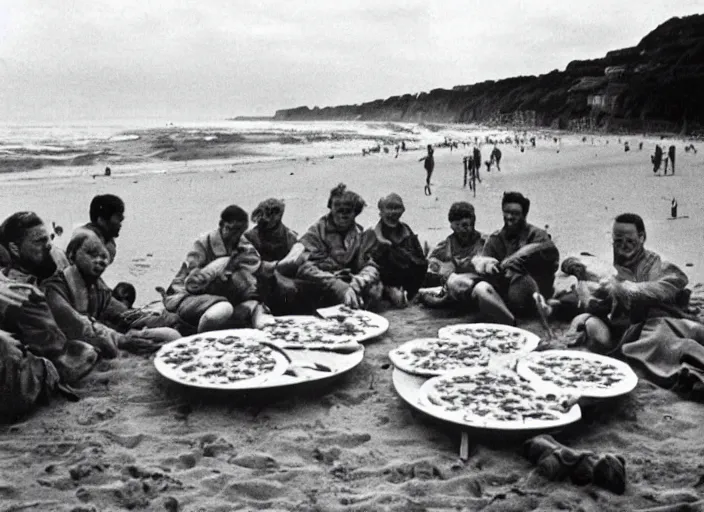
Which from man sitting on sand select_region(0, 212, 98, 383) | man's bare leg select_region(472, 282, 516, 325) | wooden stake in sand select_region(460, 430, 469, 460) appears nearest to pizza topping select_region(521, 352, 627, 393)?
wooden stake in sand select_region(460, 430, 469, 460)

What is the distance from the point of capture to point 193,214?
16.4m

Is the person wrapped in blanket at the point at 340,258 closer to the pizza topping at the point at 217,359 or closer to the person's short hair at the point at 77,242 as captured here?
the pizza topping at the point at 217,359

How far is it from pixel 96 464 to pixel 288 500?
49.2 inches

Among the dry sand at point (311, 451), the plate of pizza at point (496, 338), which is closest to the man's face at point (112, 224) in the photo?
the dry sand at point (311, 451)

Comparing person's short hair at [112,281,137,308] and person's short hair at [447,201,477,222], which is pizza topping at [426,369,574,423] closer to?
person's short hair at [447,201,477,222]

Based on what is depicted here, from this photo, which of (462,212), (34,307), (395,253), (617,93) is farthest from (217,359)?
(617,93)

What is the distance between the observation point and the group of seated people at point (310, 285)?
526 centimetres

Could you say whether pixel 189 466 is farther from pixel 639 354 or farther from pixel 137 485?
pixel 639 354

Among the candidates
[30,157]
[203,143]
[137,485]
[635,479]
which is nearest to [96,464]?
[137,485]

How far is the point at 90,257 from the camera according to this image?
5742 mm

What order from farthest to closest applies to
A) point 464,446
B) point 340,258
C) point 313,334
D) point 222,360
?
point 340,258 < point 313,334 < point 222,360 < point 464,446

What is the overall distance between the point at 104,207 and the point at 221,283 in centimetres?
132

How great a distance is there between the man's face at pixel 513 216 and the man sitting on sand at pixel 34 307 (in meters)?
4.28

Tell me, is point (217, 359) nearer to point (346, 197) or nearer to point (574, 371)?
point (574, 371)
